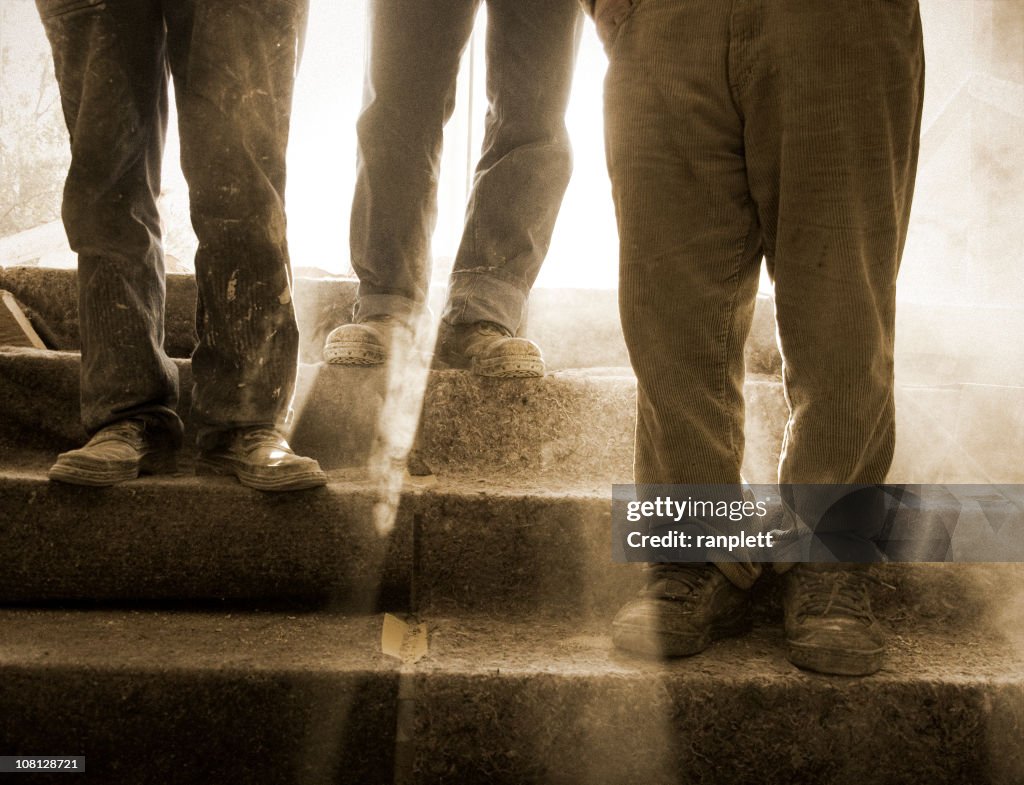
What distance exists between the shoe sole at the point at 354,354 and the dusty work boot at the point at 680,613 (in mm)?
659

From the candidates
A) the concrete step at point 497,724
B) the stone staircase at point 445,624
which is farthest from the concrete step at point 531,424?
the concrete step at point 497,724

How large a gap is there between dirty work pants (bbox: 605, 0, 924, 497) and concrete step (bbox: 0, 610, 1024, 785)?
0.89 ft

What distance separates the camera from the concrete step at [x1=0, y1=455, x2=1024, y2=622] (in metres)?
1.00

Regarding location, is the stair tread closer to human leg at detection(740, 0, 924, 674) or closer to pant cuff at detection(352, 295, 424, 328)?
human leg at detection(740, 0, 924, 674)

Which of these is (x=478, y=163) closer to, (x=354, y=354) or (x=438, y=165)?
(x=438, y=165)

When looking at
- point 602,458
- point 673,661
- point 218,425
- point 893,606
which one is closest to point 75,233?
point 218,425

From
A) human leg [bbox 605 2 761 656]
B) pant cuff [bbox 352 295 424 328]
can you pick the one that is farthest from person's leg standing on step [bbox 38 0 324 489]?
human leg [bbox 605 2 761 656]

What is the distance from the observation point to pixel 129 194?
3.88 ft

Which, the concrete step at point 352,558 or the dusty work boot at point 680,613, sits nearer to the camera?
the dusty work boot at point 680,613

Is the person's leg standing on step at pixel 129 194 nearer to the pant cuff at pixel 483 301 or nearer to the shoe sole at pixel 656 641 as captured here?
the pant cuff at pixel 483 301

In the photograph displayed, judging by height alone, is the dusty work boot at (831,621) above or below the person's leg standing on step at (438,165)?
below

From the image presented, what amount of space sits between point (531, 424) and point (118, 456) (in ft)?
2.19

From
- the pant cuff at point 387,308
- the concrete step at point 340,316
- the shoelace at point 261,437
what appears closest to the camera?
the shoelace at point 261,437

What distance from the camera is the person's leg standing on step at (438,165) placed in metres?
1.44
